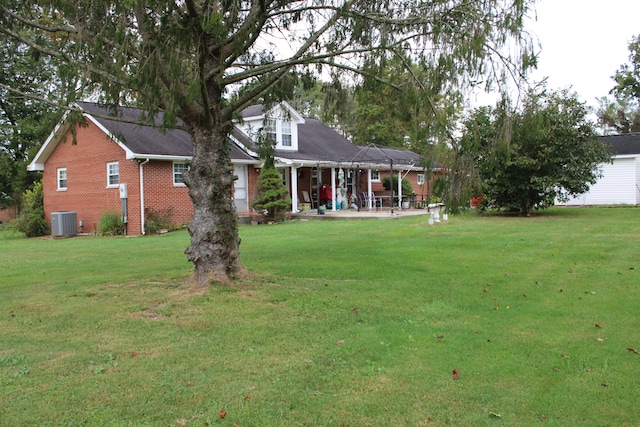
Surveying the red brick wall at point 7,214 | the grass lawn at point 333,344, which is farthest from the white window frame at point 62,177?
the grass lawn at point 333,344

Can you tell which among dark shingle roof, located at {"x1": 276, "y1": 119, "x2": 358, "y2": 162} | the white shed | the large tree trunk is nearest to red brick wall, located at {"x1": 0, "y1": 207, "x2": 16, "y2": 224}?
dark shingle roof, located at {"x1": 276, "y1": 119, "x2": 358, "y2": 162}

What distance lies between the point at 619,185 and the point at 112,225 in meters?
25.4

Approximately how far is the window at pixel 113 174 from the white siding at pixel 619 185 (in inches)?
899

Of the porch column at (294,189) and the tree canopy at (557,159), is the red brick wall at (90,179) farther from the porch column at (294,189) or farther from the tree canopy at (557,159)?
the tree canopy at (557,159)

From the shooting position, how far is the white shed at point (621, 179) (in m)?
26.2

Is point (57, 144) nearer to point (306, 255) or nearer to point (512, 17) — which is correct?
point (306, 255)

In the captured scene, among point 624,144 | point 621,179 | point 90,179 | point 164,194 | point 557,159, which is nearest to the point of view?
point 557,159

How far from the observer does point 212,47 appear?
707 centimetres

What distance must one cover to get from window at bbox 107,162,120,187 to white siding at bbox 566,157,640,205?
22824 millimetres

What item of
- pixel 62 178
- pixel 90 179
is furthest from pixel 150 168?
pixel 62 178

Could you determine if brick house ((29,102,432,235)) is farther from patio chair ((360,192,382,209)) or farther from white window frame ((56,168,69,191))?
patio chair ((360,192,382,209))

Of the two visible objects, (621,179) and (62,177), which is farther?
(621,179)

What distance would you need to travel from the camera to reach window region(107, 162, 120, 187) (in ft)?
65.7

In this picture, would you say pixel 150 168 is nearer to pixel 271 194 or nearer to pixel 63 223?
pixel 63 223
